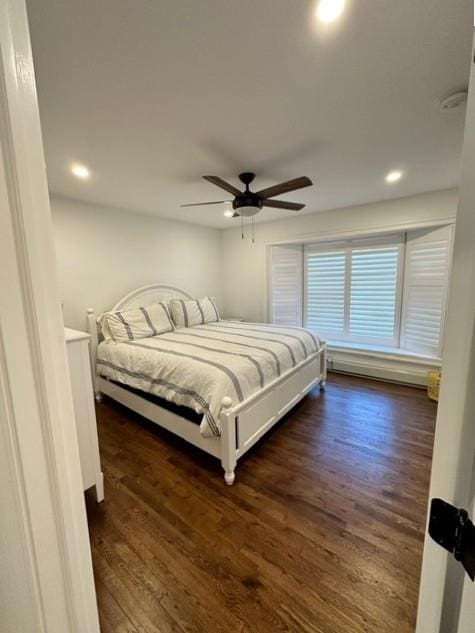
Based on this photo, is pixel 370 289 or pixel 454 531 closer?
pixel 454 531

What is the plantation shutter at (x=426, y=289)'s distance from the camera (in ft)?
10.4

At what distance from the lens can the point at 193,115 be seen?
1577 millimetres

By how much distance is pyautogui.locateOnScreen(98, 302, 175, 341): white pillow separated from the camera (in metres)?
3.06

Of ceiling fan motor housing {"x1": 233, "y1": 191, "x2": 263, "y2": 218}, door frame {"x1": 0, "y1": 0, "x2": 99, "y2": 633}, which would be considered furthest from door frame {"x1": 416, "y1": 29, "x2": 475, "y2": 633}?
ceiling fan motor housing {"x1": 233, "y1": 191, "x2": 263, "y2": 218}

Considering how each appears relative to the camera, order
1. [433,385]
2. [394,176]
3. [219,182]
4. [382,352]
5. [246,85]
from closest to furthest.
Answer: [246,85] → [219,182] → [394,176] → [433,385] → [382,352]

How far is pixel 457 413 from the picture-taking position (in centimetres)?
50

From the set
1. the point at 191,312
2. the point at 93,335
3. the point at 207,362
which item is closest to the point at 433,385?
the point at 207,362

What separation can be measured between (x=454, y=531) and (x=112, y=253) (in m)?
3.81

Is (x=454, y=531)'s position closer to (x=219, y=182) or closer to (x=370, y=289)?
(x=219, y=182)

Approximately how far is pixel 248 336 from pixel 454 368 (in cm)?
258

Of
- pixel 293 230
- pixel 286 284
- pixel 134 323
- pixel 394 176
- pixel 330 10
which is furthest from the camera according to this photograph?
pixel 286 284

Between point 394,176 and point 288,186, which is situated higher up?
point 394,176

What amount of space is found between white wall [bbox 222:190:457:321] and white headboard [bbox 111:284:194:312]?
3.47ft

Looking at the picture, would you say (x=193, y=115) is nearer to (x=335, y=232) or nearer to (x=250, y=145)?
(x=250, y=145)
